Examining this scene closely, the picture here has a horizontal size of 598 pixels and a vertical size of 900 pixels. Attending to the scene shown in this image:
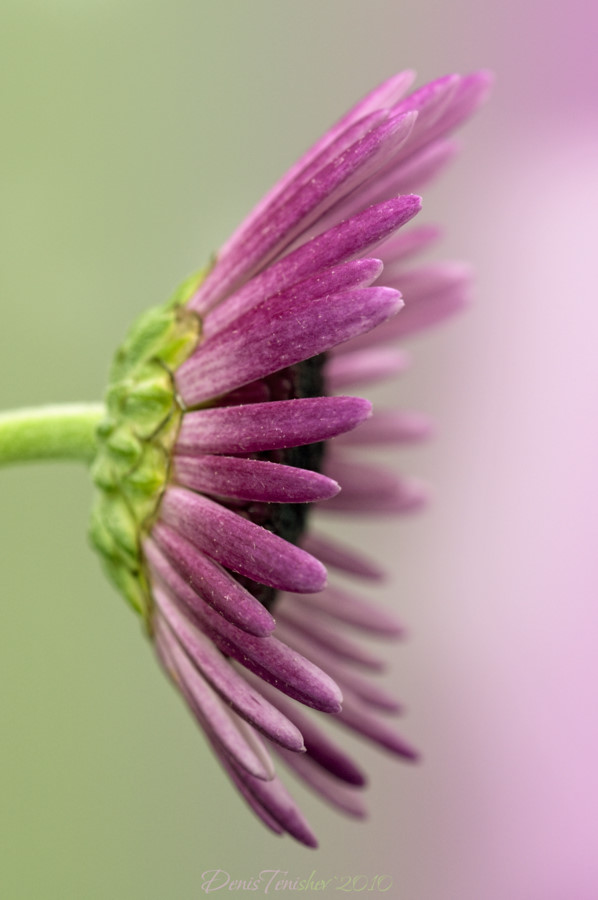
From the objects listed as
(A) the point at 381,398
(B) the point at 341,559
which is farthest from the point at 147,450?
(A) the point at 381,398

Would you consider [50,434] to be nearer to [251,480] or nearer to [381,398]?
[251,480]

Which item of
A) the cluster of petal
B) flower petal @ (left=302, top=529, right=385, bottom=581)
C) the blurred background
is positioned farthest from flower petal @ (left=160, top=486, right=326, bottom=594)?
the blurred background

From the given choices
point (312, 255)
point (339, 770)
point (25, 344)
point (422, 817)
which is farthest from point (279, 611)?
point (422, 817)

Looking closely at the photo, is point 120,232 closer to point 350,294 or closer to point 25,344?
point 25,344

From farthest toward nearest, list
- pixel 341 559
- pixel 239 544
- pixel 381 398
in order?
pixel 381 398
pixel 341 559
pixel 239 544

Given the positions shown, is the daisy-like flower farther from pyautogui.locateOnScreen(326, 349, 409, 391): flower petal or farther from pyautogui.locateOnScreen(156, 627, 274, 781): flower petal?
pyautogui.locateOnScreen(326, 349, 409, 391): flower petal

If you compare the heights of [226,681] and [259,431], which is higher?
[259,431]

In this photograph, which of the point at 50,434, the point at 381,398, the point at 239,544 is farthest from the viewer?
the point at 381,398

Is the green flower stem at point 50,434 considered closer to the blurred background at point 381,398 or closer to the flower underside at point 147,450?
the flower underside at point 147,450
